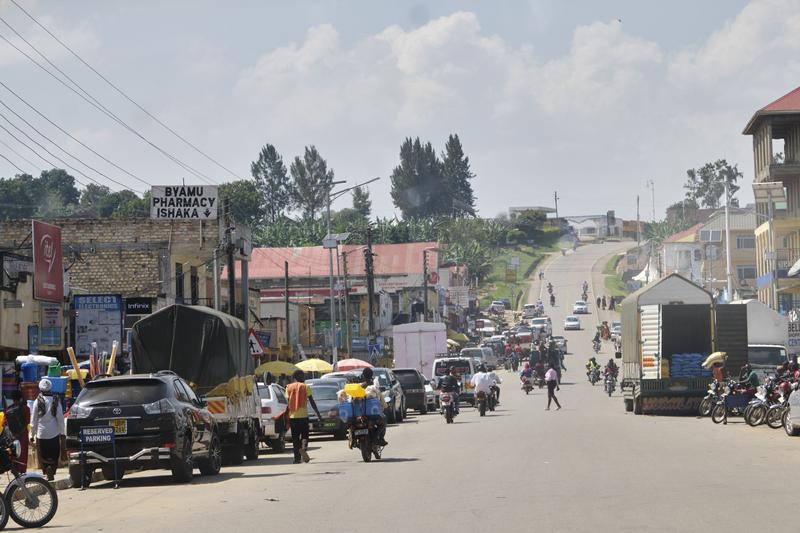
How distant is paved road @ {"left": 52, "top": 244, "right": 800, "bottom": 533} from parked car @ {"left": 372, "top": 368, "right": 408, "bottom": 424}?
8.79 metres

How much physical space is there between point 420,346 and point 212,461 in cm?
3429

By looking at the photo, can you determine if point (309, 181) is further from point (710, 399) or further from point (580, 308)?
point (710, 399)

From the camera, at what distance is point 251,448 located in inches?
1007

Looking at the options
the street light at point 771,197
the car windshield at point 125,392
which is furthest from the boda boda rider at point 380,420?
the street light at point 771,197

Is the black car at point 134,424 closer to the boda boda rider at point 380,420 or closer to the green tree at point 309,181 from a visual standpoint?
the boda boda rider at point 380,420

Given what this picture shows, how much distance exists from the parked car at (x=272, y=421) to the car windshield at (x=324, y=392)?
8.76ft

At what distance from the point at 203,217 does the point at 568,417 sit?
1690cm

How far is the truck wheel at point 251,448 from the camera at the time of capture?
1002 inches

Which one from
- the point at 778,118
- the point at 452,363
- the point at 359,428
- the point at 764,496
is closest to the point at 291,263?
the point at 778,118

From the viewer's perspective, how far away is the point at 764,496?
1457cm

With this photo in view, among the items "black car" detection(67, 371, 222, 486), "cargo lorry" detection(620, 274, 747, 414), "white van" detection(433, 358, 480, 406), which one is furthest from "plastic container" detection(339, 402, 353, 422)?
"white van" detection(433, 358, 480, 406)

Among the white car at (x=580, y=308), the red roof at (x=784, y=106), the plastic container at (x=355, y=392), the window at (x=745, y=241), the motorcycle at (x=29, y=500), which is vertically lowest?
the motorcycle at (x=29, y=500)

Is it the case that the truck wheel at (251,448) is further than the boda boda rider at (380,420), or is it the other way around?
the truck wheel at (251,448)

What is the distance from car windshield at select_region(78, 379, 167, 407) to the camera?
19266 millimetres
